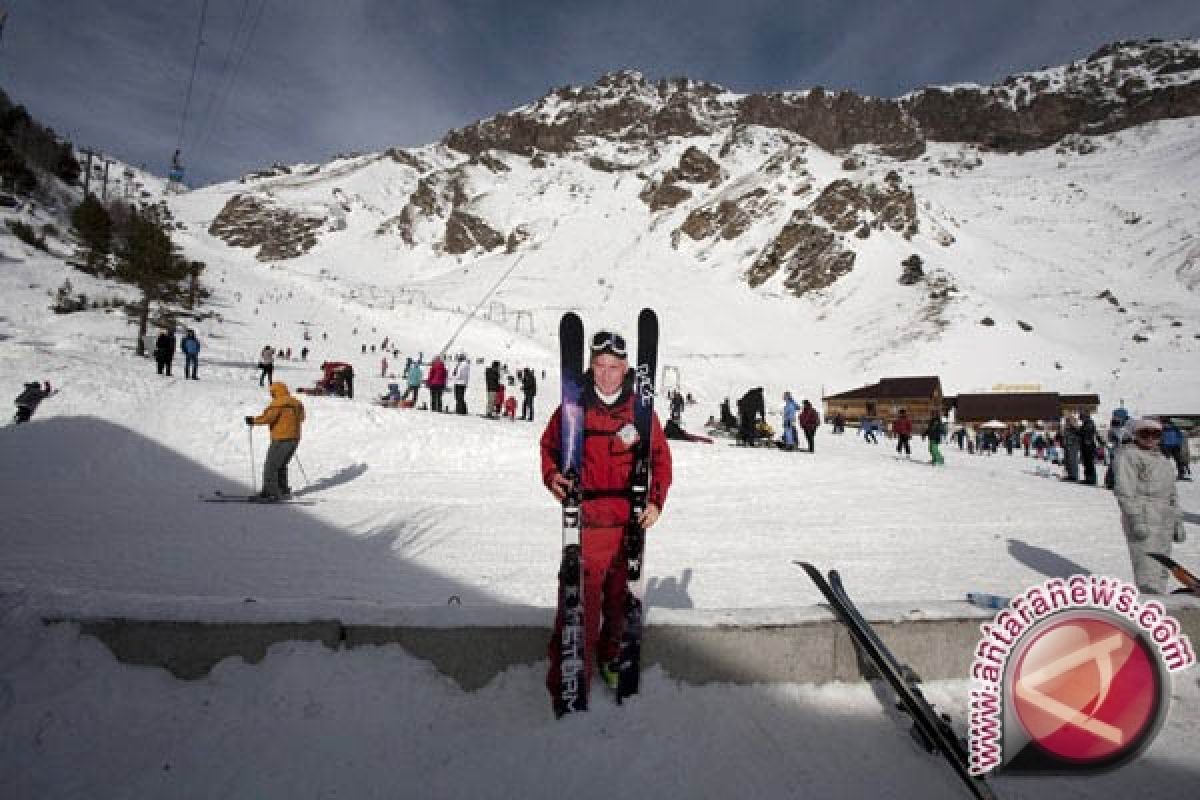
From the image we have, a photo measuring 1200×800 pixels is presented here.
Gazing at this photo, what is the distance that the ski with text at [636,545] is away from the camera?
2795mm

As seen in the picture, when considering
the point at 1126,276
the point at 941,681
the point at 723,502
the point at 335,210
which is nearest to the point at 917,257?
A: the point at 1126,276

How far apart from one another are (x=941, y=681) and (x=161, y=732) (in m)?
3.95

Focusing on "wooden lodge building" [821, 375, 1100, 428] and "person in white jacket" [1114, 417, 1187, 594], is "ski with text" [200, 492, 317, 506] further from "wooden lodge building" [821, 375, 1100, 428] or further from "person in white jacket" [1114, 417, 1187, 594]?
"wooden lodge building" [821, 375, 1100, 428]

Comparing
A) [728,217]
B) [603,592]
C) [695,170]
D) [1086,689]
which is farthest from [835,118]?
[1086,689]

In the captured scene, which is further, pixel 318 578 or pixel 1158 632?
pixel 318 578

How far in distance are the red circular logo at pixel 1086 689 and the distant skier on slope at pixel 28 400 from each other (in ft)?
54.1

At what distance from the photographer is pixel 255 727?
2.48 m

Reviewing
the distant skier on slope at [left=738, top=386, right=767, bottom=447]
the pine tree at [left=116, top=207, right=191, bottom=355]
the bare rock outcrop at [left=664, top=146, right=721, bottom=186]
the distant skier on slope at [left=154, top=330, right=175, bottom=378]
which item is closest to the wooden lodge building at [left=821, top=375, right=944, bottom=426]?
the distant skier on slope at [left=738, top=386, right=767, bottom=447]

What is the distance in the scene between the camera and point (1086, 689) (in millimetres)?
1979

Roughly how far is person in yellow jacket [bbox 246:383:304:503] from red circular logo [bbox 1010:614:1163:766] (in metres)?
8.96

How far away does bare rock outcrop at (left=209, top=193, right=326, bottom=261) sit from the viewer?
356 ft

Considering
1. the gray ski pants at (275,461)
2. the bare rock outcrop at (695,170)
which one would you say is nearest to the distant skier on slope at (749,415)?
the gray ski pants at (275,461)

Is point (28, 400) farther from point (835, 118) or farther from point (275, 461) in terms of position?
point (835, 118)

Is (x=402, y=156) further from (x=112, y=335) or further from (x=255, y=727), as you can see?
(x=255, y=727)
